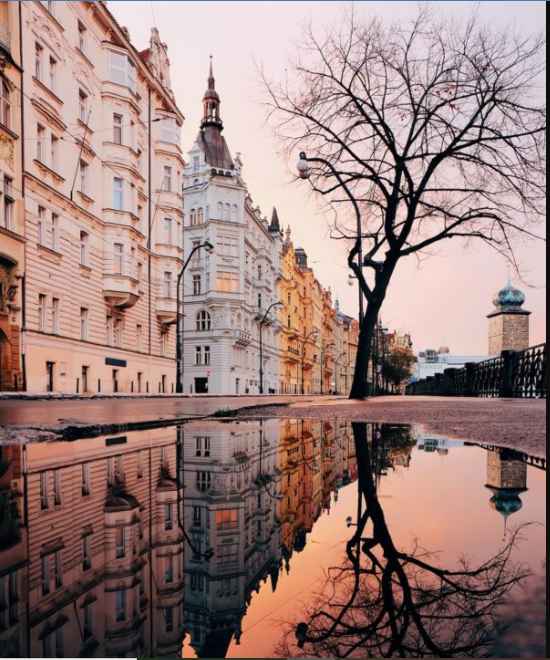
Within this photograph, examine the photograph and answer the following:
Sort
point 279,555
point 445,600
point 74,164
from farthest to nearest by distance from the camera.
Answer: point 74,164 → point 279,555 → point 445,600

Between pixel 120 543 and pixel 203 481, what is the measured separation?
731 mm

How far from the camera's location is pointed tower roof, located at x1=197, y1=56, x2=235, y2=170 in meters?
53.3

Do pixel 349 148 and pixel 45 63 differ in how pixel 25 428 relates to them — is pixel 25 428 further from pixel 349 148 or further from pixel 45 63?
pixel 45 63

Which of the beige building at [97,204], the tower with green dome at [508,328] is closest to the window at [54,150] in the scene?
the beige building at [97,204]

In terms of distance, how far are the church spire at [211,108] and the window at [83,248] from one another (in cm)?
3507

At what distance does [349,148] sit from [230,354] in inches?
1467

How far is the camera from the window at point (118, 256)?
2659 centimetres

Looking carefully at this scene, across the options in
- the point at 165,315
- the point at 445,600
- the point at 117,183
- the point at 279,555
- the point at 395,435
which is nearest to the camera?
the point at 445,600

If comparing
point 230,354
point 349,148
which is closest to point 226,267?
point 230,354

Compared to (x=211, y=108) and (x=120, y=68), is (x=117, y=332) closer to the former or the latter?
(x=120, y=68)

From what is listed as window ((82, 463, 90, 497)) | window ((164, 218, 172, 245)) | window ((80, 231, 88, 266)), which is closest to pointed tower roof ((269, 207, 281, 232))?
window ((164, 218, 172, 245))

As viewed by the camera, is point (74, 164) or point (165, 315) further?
point (165, 315)

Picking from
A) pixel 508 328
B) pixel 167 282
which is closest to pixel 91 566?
pixel 167 282

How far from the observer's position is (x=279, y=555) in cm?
101
